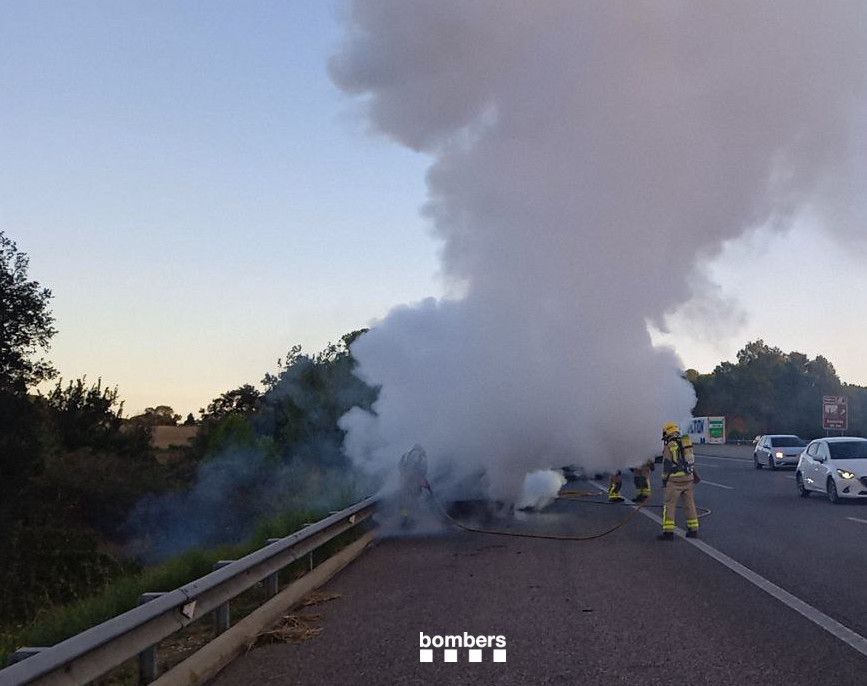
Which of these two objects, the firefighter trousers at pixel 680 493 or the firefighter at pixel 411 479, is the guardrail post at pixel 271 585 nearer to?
the firefighter at pixel 411 479

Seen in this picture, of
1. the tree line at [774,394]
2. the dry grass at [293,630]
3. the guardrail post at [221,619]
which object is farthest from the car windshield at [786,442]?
the tree line at [774,394]

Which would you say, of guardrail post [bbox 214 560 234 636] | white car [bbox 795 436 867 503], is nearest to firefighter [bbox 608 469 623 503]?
white car [bbox 795 436 867 503]

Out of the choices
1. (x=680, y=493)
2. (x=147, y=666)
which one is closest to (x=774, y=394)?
(x=680, y=493)

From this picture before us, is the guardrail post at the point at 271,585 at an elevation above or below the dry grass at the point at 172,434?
below

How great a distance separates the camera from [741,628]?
7.18 metres

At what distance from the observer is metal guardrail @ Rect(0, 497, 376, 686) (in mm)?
4164

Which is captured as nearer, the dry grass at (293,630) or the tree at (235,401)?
the dry grass at (293,630)

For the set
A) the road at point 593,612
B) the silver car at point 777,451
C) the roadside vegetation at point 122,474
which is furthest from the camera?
the silver car at point 777,451

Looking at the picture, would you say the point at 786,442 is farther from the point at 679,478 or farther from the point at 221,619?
the point at 221,619

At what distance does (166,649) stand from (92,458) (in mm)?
40977

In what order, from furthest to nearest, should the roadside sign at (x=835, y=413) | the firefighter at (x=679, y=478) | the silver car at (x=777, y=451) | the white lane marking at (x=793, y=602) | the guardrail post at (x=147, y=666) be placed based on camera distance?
1. the roadside sign at (x=835, y=413)
2. the silver car at (x=777, y=451)
3. the firefighter at (x=679, y=478)
4. the white lane marking at (x=793, y=602)
5. the guardrail post at (x=147, y=666)

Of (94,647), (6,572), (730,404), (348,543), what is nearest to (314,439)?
(6,572)

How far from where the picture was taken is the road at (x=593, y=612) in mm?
6027

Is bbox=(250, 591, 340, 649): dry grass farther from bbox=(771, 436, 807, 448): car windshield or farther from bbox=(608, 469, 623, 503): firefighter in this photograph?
bbox=(771, 436, 807, 448): car windshield
